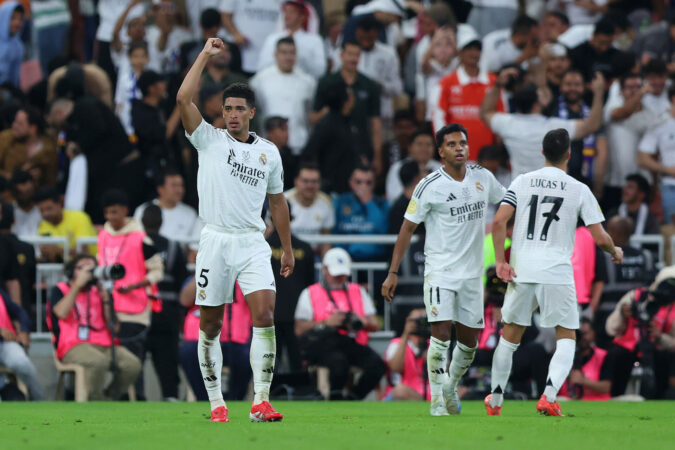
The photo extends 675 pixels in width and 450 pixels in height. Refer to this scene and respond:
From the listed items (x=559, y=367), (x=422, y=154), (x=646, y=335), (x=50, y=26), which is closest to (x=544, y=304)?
(x=559, y=367)

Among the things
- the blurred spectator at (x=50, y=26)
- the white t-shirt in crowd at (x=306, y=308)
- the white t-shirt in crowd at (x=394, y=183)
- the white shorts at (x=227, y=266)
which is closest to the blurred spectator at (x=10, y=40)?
the blurred spectator at (x=50, y=26)

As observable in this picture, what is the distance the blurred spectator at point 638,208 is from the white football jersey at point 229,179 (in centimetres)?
800

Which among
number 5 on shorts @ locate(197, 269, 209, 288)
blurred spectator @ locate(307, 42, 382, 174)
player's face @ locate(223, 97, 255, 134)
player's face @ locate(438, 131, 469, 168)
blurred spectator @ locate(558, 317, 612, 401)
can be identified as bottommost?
blurred spectator @ locate(558, 317, 612, 401)

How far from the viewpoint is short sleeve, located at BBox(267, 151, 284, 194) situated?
403 inches

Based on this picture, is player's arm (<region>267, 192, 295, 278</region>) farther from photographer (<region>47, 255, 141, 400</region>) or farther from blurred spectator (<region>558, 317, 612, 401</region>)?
blurred spectator (<region>558, 317, 612, 401</region>)

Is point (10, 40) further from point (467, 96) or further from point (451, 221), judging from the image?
point (451, 221)

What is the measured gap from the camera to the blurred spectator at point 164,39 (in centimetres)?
1959

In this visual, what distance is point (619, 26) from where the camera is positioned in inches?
773

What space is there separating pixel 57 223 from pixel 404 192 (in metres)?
4.37

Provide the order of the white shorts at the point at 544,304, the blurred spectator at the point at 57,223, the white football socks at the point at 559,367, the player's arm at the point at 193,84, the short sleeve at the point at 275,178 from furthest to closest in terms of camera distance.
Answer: the blurred spectator at the point at 57,223
the white shorts at the point at 544,304
the white football socks at the point at 559,367
the short sleeve at the point at 275,178
the player's arm at the point at 193,84

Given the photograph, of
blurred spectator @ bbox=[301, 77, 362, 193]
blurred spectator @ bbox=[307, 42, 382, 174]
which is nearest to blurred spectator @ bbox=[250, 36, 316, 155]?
blurred spectator @ bbox=[307, 42, 382, 174]

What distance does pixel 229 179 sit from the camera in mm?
9977

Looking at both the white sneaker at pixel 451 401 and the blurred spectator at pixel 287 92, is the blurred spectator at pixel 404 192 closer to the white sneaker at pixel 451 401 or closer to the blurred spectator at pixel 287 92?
the blurred spectator at pixel 287 92

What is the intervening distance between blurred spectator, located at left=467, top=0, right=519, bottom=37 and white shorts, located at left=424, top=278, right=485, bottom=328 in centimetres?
978
